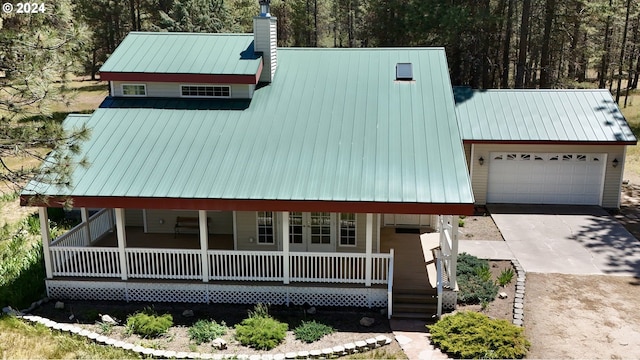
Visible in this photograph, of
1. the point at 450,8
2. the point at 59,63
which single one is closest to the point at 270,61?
the point at 59,63

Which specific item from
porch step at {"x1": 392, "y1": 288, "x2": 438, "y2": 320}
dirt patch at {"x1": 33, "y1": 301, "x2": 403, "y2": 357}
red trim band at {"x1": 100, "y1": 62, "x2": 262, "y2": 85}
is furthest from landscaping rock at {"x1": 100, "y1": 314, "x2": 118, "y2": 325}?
red trim band at {"x1": 100, "y1": 62, "x2": 262, "y2": 85}

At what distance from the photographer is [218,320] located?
12609mm

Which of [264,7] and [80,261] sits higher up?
[264,7]

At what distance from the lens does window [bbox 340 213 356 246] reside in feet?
47.0

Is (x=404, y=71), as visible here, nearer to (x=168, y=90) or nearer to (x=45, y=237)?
(x=168, y=90)

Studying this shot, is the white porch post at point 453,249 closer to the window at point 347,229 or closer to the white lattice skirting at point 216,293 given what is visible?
the white lattice skirting at point 216,293

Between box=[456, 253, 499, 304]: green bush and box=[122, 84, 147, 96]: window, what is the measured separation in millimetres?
10470

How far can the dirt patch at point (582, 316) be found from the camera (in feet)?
36.9

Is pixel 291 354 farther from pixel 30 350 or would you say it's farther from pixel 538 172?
pixel 538 172

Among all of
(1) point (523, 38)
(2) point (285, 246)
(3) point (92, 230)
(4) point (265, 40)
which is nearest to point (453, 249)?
(2) point (285, 246)

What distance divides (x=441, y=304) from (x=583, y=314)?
11.0ft

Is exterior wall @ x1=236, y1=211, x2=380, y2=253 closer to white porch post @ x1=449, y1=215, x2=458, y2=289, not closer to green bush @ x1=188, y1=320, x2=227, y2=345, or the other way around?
white porch post @ x1=449, y1=215, x2=458, y2=289

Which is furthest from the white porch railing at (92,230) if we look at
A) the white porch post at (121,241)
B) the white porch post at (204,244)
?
the white porch post at (204,244)

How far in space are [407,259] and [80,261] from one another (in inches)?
336
